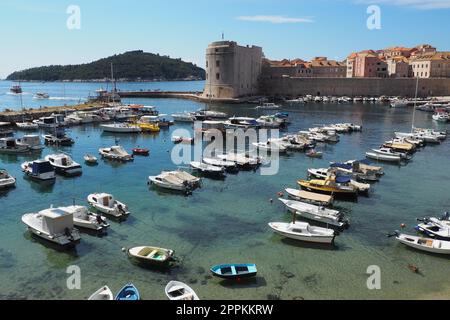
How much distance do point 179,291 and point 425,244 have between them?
9350mm

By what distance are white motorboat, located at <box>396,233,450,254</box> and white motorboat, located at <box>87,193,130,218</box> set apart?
1137 centimetres

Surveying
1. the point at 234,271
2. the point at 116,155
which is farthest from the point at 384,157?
the point at 234,271

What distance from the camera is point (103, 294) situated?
11281 millimetres

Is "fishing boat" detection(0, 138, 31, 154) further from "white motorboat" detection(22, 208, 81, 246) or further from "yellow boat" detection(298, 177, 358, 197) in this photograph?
A: "yellow boat" detection(298, 177, 358, 197)

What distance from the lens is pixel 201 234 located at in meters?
16.2

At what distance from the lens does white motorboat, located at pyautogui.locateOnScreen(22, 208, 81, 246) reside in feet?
48.5

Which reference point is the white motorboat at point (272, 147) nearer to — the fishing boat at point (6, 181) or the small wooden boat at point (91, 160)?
the small wooden boat at point (91, 160)

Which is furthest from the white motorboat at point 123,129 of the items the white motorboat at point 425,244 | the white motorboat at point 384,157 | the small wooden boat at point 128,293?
the small wooden boat at point 128,293

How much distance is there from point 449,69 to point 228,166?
80.0m

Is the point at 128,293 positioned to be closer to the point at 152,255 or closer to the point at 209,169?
the point at 152,255

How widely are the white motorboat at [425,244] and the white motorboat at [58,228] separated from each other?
1223cm

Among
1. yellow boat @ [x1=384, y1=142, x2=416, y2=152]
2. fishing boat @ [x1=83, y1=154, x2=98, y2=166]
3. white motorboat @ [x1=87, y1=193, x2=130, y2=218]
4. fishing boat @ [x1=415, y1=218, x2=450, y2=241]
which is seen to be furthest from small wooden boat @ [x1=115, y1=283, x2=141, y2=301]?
yellow boat @ [x1=384, y1=142, x2=416, y2=152]

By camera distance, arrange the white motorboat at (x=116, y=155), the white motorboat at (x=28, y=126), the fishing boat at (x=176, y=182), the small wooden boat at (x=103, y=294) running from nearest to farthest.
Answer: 1. the small wooden boat at (x=103, y=294)
2. the fishing boat at (x=176, y=182)
3. the white motorboat at (x=116, y=155)
4. the white motorboat at (x=28, y=126)

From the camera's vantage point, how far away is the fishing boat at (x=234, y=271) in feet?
40.8
